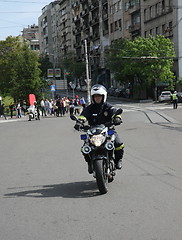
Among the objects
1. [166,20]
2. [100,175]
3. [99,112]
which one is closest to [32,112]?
[99,112]

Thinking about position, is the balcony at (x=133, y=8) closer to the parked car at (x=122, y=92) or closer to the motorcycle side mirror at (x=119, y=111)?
the parked car at (x=122, y=92)

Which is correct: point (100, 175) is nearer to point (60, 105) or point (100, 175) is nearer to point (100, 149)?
point (100, 149)

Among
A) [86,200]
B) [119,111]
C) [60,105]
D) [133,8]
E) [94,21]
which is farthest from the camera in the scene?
[94,21]

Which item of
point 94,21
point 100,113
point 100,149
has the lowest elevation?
point 100,149

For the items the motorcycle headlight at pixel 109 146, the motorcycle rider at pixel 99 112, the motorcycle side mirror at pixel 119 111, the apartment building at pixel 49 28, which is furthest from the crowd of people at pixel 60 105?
the apartment building at pixel 49 28

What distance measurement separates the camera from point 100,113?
6.71 meters

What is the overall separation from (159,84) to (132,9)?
15506 millimetres

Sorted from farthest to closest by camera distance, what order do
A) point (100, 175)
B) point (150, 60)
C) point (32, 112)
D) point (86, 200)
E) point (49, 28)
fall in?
point (49, 28)
point (150, 60)
point (32, 112)
point (100, 175)
point (86, 200)

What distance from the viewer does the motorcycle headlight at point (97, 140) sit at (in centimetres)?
613

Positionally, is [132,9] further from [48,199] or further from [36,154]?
[48,199]

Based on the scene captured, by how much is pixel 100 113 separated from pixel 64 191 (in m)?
1.36

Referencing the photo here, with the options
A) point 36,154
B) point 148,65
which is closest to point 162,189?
point 36,154

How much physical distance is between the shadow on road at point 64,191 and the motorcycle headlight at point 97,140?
0.76 metres

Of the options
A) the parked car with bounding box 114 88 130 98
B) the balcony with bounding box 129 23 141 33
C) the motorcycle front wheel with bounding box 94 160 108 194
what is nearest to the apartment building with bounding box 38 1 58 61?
the balcony with bounding box 129 23 141 33
